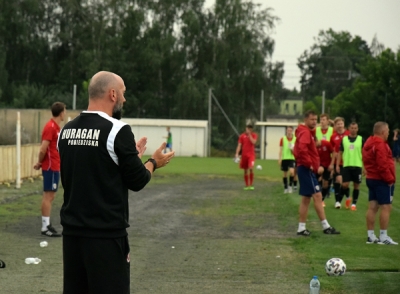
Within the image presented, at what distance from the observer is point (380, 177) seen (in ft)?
40.8

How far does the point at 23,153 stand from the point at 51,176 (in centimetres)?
1335

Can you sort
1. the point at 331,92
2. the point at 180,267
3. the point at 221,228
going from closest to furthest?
the point at 180,267
the point at 221,228
the point at 331,92

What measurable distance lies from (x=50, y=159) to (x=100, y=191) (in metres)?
7.90

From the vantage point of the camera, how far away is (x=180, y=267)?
32.9 ft

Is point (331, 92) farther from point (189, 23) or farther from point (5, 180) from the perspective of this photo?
point (5, 180)

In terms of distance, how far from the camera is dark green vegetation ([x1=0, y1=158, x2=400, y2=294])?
A: 8.98 meters

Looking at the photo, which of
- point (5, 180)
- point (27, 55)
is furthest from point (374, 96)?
point (5, 180)

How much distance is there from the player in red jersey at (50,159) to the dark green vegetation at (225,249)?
41 centimetres

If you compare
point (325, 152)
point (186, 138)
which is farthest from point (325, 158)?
point (186, 138)

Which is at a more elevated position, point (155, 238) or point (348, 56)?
point (348, 56)

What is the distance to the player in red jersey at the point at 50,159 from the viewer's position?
12539mm

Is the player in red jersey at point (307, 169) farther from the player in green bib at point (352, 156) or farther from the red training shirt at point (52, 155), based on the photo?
the player in green bib at point (352, 156)

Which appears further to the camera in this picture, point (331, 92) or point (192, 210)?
point (331, 92)

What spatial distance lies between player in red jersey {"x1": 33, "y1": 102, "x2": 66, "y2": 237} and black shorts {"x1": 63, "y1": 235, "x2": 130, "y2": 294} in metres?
7.53
